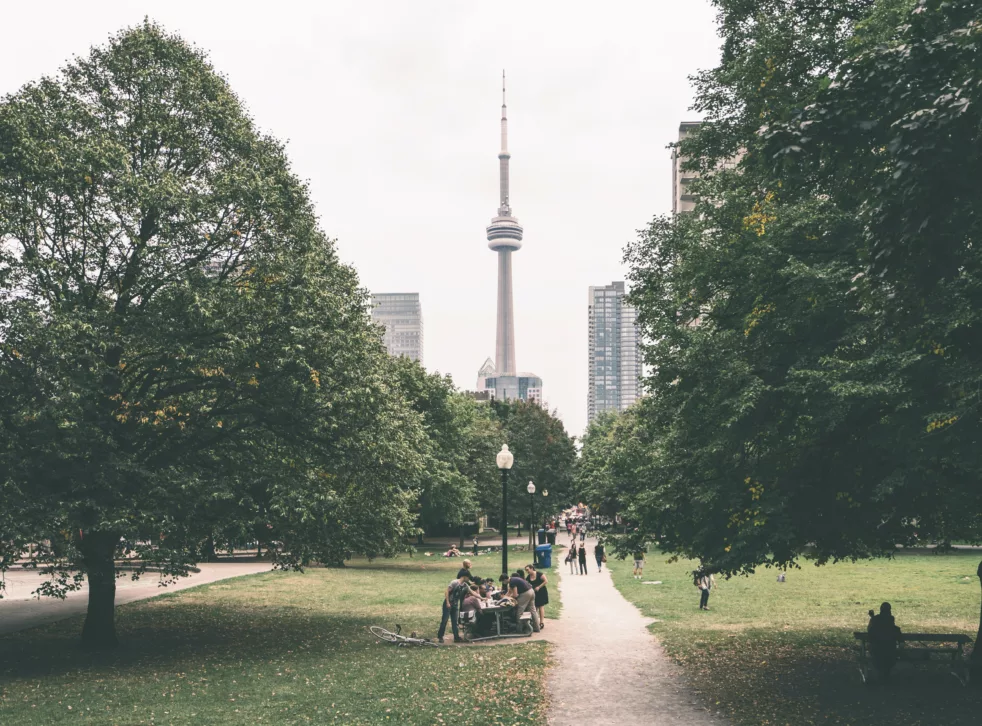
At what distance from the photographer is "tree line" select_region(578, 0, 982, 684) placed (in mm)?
9133

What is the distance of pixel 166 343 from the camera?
17375 millimetres

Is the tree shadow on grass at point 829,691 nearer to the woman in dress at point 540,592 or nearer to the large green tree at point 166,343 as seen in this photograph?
the woman in dress at point 540,592

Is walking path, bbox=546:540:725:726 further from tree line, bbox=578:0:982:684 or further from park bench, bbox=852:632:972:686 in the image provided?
park bench, bbox=852:632:972:686

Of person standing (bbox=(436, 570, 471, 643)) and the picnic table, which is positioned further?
the picnic table

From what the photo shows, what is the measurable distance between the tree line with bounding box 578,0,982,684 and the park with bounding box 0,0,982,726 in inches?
2.2

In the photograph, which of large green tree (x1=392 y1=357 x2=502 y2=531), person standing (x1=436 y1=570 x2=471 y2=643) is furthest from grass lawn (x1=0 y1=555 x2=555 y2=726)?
large green tree (x1=392 y1=357 x2=502 y2=531)

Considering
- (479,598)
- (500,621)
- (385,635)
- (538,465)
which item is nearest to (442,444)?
(538,465)

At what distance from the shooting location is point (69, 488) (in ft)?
54.9

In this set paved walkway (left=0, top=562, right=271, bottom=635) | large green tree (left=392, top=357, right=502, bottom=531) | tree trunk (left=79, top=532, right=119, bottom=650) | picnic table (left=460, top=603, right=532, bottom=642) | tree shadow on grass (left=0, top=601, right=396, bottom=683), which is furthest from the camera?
large green tree (left=392, top=357, right=502, bottom=531)

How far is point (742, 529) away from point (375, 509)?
30.4 feet

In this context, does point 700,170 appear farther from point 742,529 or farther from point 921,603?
point 921,603

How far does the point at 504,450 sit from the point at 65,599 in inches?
553

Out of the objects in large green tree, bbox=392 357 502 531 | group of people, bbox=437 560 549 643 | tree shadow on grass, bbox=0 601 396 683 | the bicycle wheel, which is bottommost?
tree shadow on grass, bbox=0 601 396 683

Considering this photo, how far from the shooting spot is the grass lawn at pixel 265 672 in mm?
12883
